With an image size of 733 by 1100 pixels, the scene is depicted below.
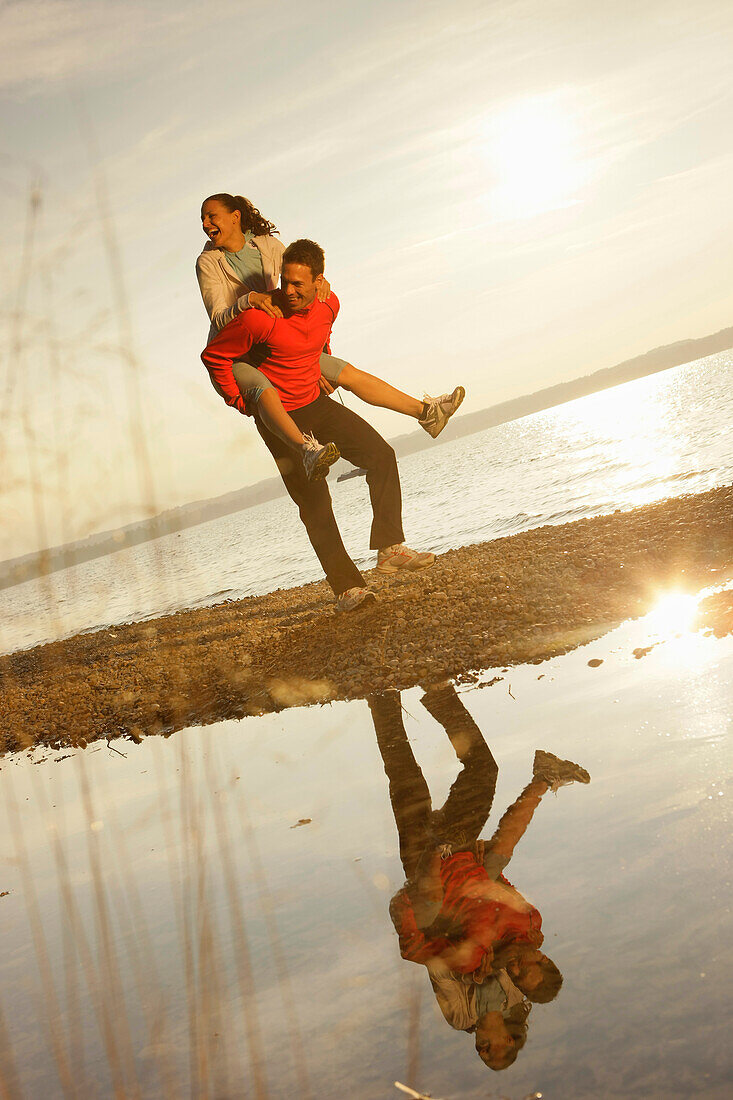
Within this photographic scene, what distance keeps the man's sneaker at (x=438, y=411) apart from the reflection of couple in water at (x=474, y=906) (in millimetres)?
4082

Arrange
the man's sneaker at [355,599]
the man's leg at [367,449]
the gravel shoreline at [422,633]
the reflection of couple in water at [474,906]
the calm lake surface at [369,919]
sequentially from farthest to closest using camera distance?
the man's sneaker at [355,599] → the man's leg at [367,449] → the gravel shoreline at [422,633] → the reflection of couple in water at [474,906] → the calm lake surface at [369,919]

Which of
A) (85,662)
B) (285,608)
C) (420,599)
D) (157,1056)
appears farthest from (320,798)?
(85,662)

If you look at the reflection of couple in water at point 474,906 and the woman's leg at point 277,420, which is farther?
the woman's leg at point 277,420

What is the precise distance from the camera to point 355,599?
26.2ft

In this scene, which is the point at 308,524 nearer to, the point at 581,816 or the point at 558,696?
the point at 558,696

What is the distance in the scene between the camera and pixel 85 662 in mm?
12281

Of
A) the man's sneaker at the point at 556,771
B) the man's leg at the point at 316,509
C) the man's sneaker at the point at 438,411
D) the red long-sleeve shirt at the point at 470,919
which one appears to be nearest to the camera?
the red long-sleeve shirt at the point at 470,919

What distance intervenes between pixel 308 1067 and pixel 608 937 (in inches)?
32.4

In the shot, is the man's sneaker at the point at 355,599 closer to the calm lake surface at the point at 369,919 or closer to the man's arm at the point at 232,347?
the man's arm at the point at 232,347

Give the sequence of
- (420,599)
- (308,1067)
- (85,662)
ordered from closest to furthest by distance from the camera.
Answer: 1. (308,1067)
2. (420,599)
3. (85,662)

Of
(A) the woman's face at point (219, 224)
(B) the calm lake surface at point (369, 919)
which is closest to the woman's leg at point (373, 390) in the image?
(A) the woman's face at point (219, 224)

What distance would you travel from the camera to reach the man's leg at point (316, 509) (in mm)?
7520

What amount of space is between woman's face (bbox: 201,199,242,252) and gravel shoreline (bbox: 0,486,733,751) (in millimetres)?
3405

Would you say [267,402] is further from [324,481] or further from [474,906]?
[474,906]
